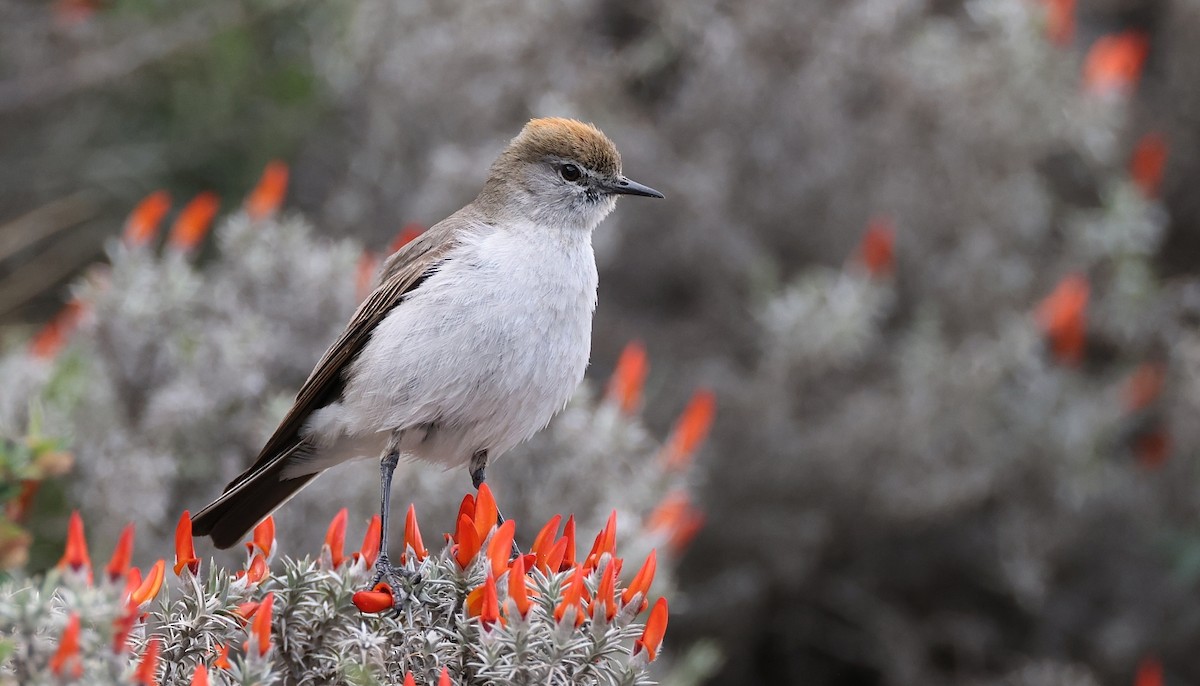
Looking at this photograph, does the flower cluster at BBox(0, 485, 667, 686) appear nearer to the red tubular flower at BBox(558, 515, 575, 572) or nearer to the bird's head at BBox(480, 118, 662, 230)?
the red tubular flower at BBox(558, 515, 575, 572)

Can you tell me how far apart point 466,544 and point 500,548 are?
0.43 feet

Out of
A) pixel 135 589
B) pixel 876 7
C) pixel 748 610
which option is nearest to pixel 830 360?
pixel 748 610

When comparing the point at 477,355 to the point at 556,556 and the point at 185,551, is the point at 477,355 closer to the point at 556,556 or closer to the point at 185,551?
the point at 556,556

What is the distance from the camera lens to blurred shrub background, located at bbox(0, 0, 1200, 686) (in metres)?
6.54

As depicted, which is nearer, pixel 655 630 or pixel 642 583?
pixel 655 630

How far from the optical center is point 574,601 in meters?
2.53

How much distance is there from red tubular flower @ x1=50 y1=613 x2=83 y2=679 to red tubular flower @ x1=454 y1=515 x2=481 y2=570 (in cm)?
90

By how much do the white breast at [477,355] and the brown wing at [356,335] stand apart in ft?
0.21

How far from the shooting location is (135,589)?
2.52 m

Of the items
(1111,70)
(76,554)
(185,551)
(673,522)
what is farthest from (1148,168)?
(76,554)

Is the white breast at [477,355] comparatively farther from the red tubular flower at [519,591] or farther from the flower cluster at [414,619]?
the red tubular flower at [519,591]

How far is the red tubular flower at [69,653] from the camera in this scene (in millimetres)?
1994

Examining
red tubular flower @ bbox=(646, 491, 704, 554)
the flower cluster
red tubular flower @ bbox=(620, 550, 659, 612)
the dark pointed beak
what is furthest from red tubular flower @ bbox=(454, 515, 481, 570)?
red tubular flower @ bbox=(646, 491, 704, 554)

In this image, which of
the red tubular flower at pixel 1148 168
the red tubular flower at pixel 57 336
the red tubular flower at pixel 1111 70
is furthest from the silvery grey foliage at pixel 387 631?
the red tubular flower at pixel 1111 70
